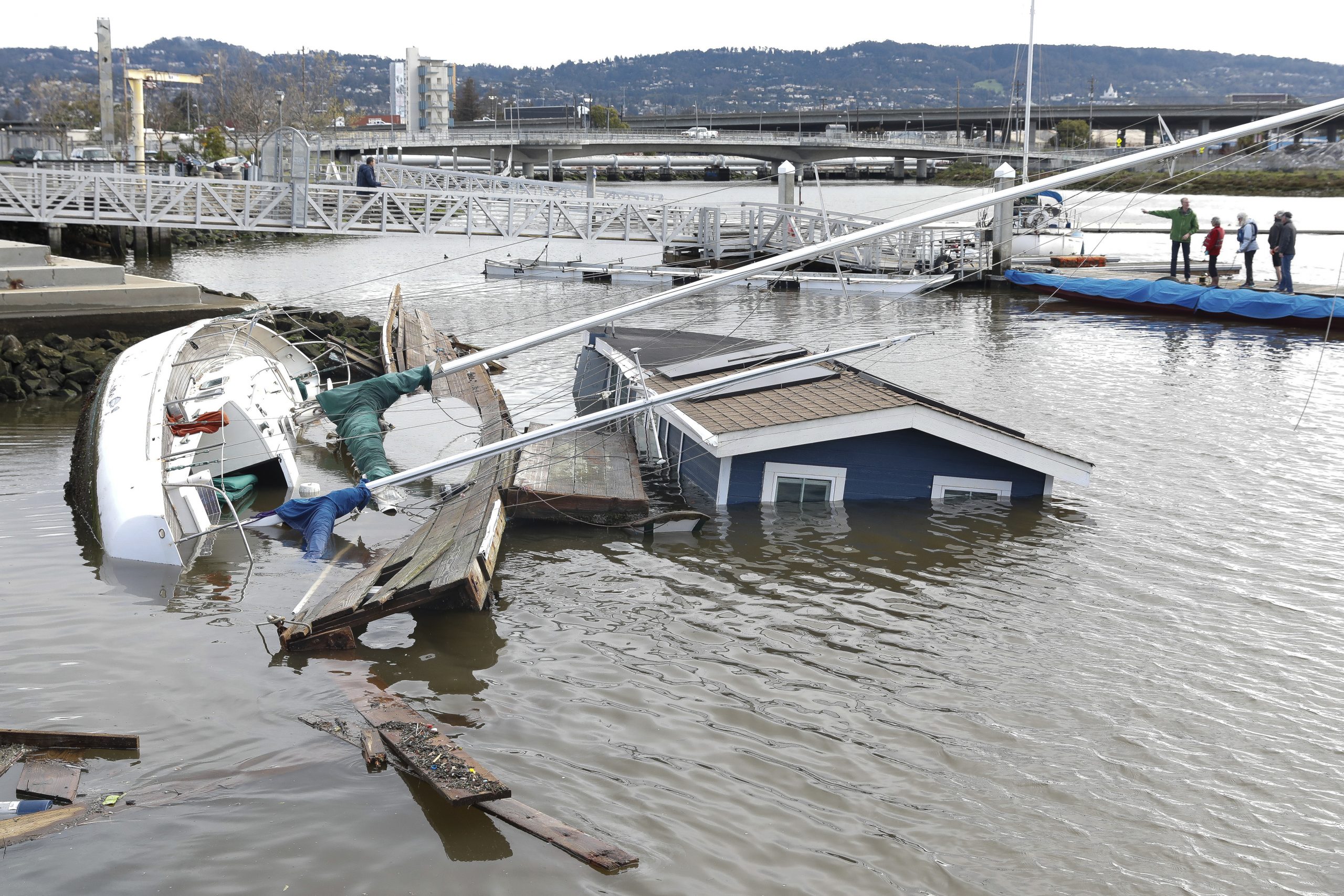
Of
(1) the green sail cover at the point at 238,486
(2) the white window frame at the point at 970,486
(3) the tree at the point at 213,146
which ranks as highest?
(3) the tree at the point at 213,146

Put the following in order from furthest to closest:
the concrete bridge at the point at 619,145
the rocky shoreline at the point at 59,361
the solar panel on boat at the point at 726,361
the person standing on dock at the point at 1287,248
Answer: the concrete bridge at the point at 619,145 → the person standing on dock at the point at 1287,248 → the rocky shoreline at the point at 59,361 → the solar panel on boat at the point at 726,361

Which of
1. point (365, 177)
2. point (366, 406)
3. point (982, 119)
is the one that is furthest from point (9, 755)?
point (982, 119)

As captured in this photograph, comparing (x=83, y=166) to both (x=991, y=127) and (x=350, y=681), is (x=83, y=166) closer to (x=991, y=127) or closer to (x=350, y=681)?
(x=350, y=681)

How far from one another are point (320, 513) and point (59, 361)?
40.9 ft

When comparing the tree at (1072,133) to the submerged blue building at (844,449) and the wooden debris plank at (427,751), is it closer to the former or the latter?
the submerged blue building at (844,449)

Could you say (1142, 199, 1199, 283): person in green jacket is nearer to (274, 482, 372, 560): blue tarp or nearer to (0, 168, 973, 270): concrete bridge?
(0, 168, 973, 270): concrete bridge

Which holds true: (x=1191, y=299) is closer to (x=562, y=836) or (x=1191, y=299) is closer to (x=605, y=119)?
(x=562, y=836)

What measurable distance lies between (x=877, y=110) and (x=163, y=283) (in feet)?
491

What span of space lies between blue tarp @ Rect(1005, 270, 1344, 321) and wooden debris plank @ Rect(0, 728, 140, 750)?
24861mm

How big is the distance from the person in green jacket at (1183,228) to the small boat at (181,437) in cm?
2738

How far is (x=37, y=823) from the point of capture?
684 cm

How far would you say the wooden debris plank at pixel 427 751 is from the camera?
7.07 metres

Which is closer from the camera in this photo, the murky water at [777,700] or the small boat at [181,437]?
the murky water at [777,700]

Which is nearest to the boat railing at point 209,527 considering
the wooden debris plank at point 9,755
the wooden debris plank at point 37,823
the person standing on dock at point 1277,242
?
the wooden debris plank at point 9,755
